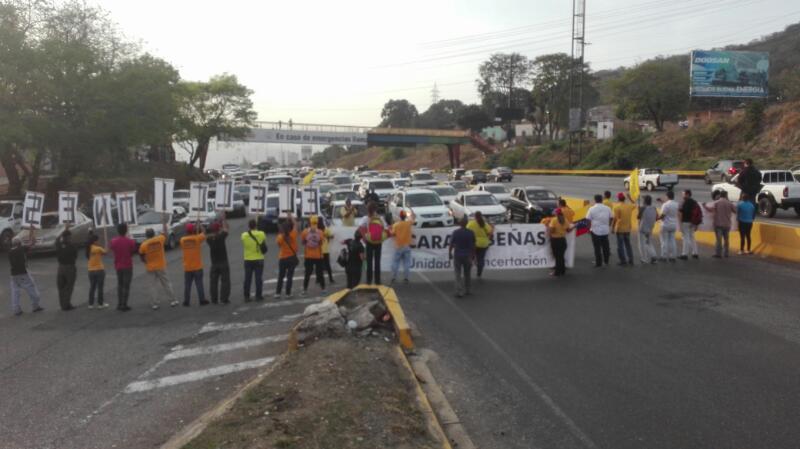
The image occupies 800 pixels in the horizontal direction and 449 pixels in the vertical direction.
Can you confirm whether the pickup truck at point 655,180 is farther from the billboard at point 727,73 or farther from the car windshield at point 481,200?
the billboard at point 727,73

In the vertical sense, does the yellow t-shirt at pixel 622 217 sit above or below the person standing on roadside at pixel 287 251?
above

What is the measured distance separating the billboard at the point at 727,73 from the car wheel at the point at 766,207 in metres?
40.9

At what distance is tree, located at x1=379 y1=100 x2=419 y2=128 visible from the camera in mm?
152812

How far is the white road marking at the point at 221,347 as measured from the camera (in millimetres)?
9461

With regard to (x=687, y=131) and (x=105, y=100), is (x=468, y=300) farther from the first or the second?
(x=687, y=131)

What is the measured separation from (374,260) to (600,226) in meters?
5.65

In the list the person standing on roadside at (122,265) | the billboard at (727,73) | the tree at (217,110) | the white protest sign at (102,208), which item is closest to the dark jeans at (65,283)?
the person standing on roadside at (122,265)

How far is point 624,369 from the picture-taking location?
26.2 feet

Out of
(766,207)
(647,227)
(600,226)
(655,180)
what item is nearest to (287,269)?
(600,226)

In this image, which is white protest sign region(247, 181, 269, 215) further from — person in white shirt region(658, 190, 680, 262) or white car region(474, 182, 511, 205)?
white car region(474, 182, 511, 205)

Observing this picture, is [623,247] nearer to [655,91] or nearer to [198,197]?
[198,197]

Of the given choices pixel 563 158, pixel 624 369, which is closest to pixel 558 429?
A: pixel 624 369

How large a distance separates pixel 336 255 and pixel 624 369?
8.76 meters

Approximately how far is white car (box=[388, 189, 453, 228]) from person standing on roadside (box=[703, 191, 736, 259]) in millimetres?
9965
